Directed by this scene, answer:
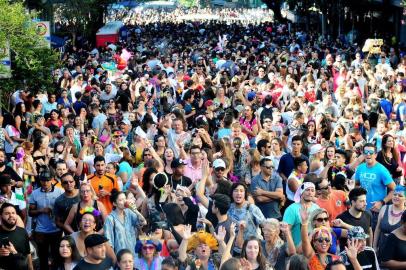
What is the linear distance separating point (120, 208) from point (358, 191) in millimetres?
2239

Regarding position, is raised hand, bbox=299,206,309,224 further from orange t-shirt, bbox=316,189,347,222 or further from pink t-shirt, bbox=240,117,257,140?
pink t-shirt, bbox=240,117,257,140

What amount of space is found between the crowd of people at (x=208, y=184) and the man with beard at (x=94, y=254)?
11 millimetres

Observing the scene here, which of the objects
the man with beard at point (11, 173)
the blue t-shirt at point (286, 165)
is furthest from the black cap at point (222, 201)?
the man with beard at point (11, 173)

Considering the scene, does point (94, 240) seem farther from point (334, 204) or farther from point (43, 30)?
point (43, 30)

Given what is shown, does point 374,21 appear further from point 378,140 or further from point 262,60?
point 378,140

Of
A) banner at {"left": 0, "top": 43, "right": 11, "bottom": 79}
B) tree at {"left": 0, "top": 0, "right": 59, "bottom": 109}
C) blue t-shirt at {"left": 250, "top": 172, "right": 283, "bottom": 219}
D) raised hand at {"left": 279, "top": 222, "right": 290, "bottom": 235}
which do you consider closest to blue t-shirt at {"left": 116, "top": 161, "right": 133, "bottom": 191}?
blue t-shirt at {"left": 250, "top": 172, "right": 283, "bottom": 219}

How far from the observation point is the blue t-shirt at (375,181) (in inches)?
455

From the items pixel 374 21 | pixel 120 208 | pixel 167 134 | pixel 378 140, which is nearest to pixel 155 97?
pixel 167 134

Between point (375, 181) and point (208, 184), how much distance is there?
5.97ft

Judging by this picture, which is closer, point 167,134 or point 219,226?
point 219,226

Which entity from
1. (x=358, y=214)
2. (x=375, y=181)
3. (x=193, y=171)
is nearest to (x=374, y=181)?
(x=375, y=181)

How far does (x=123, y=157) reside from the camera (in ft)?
44.4

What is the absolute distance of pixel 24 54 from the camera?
20797 mm

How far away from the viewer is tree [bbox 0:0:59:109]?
1947cm
